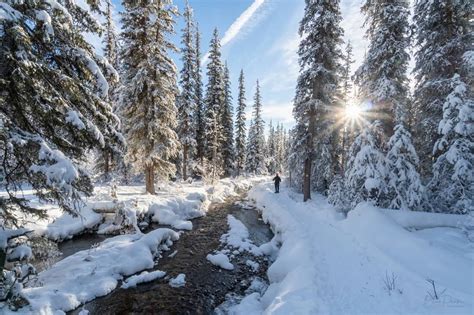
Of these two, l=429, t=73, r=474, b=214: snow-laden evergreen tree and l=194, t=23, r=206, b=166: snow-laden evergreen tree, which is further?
l=194, t=23, r=206, b=166: snow-laden evergreen tree

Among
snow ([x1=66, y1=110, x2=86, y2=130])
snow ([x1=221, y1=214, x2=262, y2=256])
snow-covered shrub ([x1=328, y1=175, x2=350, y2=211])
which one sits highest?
snow ([x1=66, y1=110, x2=86, y2=130])

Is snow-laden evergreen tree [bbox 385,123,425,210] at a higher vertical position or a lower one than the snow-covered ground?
higher

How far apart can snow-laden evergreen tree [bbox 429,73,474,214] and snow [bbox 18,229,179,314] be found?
37.5ft

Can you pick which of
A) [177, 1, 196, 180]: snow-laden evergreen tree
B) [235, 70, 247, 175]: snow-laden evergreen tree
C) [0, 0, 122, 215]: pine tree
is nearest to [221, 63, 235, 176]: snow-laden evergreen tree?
[235, 70, 247, 175]: snow-laden evergreen tree

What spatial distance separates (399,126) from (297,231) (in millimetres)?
6130

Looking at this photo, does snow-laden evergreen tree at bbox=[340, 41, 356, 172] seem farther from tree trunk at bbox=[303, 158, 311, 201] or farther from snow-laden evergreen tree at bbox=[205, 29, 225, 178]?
snow-laden evergreen tree at bbox=[205, 29, 225, 178]

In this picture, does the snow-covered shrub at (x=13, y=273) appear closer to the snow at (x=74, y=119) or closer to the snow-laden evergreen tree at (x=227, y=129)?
the snow at (x=74, y=119)

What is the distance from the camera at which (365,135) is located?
12.3 m

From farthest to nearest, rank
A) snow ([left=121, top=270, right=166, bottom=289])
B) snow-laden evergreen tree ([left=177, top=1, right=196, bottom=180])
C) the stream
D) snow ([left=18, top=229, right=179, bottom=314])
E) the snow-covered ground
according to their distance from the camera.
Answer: snow-laden evergreen tree ([left=177, top=1, right=196, bottom=180]) → snow ([left=121, top=270, right=166, bottom=289]) → the stream → snow ([left=18, top=229, right=179, bottom=314]) → the snow-covered ground

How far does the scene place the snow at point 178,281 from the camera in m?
7.94

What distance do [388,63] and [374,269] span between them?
10006mm

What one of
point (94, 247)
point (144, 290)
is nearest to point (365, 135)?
point (144, 290)

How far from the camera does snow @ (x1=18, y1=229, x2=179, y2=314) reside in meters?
6.22

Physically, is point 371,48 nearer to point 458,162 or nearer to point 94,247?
point 458,162
